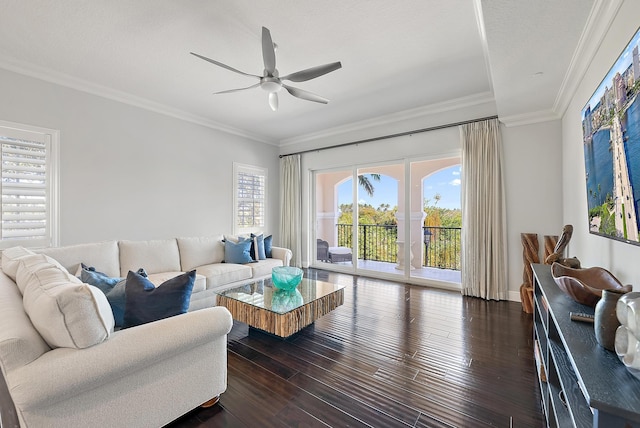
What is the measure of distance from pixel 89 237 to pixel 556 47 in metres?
5.26

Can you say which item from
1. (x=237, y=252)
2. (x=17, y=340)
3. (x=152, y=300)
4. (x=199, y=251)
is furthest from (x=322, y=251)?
(x=17, y=340)

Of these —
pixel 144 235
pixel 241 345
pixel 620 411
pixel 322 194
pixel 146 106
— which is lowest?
pixel 241 345

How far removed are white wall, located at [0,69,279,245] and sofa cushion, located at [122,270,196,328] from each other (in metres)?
2.63

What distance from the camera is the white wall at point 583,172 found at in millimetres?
1497

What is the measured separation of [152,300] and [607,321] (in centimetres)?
214

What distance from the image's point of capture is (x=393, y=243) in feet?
16.6

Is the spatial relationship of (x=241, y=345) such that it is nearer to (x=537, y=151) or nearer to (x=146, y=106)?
(x=146, y=106)

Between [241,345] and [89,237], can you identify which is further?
[89,237]

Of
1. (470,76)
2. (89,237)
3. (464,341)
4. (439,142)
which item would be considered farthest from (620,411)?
(89,237)

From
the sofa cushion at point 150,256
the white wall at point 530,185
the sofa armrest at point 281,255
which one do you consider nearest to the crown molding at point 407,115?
the white wall at point 530,185

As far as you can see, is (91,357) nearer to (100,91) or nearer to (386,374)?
(386,374)

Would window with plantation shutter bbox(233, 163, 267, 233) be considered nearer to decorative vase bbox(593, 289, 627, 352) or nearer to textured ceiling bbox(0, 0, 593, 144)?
Result: textured ceiling bbox(0, 0, 593, 144)

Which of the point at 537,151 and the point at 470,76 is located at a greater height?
the point at 470,76

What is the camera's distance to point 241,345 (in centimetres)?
251
